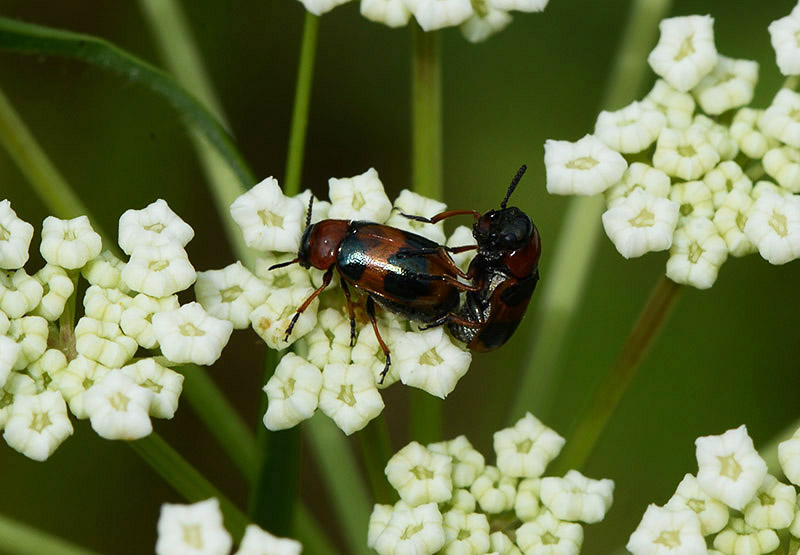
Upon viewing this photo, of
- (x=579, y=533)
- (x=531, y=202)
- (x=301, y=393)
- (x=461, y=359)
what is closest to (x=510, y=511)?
(x=579, y=533)

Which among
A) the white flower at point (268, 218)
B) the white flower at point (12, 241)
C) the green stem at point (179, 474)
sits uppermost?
the white flower at point (268, 218)

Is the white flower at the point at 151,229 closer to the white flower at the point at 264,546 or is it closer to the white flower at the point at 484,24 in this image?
the white flower at the point at 264,546

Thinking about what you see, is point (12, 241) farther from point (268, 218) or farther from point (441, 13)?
point (441, 13)

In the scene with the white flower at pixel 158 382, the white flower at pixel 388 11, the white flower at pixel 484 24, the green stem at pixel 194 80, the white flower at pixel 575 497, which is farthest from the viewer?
the green stem at pixel 194 80

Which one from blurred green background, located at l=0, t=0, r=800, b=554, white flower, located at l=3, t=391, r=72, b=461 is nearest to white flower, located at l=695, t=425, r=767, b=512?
white flower, located at l=3, t=391, r=72, b=461

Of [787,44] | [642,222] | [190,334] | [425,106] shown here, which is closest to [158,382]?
[190,334]

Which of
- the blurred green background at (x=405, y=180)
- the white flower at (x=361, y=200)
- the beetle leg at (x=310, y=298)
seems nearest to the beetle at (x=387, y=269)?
the beetle leg at (x=310, y=298)

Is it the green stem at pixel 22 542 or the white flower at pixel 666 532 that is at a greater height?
the white flower at pixel 666 532
